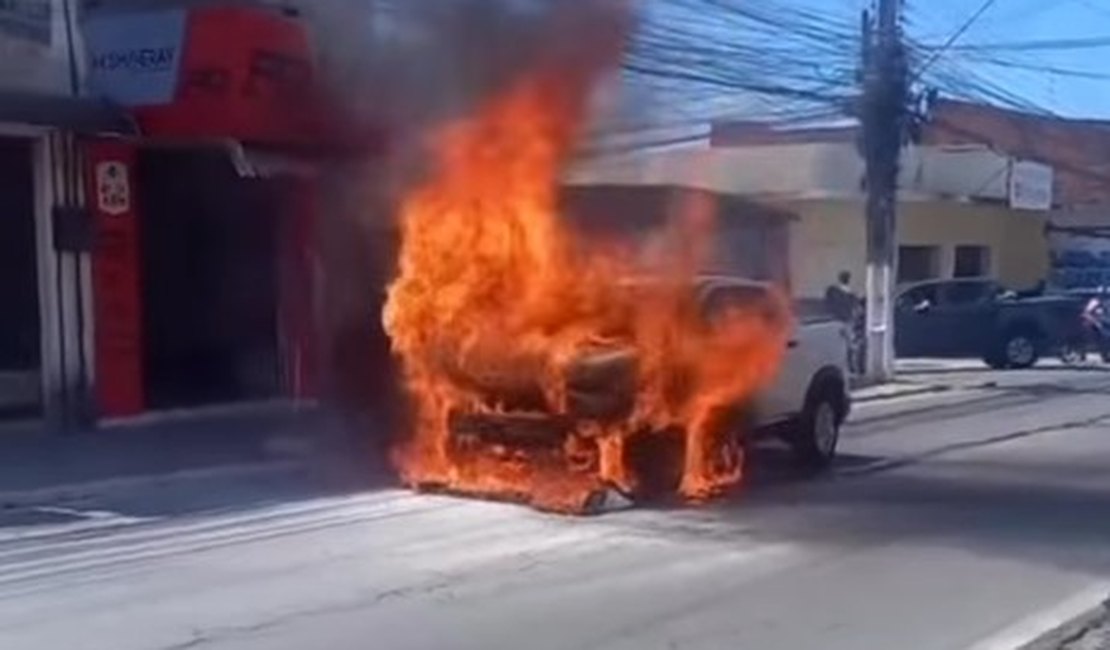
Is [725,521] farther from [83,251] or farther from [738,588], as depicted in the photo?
[83,251]

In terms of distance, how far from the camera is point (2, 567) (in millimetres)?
10391

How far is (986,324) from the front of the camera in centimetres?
3259

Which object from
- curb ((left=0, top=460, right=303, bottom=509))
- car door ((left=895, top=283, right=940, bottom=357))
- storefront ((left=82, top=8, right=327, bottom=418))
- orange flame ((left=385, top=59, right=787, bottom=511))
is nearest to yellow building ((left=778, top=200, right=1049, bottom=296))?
car door ((left=895, top=283, right=940, bottom=357))

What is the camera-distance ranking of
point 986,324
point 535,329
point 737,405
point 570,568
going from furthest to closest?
point 986,324
point 737,405
point 535,329
point 570,568

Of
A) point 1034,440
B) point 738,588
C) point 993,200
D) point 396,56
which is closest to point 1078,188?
point 993,200

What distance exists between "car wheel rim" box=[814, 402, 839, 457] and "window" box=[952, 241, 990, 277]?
2862 cm

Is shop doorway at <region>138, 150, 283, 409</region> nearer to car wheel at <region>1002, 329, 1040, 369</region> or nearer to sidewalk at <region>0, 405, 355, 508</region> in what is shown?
sidewalk at <region>0, 405, 355, 508</region>

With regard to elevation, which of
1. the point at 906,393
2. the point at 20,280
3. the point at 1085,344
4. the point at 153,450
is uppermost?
the point at 20,280

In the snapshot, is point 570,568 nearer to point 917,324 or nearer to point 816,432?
point 816,432

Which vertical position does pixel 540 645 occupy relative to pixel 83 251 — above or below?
below

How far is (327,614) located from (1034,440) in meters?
10.9

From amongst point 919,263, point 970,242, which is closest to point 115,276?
point 919,263

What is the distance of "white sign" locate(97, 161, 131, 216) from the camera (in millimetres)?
18125

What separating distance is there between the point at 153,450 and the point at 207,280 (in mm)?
4182
